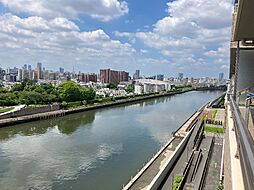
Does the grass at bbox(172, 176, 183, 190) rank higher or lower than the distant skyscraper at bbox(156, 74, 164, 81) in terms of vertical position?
lower

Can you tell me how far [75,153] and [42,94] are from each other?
431 inches

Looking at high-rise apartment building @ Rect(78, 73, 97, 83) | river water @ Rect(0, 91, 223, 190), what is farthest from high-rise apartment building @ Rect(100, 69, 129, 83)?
river water @ Rect(0, 91, 223, 190)

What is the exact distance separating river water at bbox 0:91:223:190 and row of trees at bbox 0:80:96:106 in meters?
4.07

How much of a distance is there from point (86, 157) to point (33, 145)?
2.41 meters

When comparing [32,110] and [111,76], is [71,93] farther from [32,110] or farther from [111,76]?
[111,76]

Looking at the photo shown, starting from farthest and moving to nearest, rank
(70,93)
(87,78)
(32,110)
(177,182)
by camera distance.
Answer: (87,78), (70,93), (32,110), (177,182)

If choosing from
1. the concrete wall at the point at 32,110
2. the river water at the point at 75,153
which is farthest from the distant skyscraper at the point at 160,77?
the river water at the point at 75,153

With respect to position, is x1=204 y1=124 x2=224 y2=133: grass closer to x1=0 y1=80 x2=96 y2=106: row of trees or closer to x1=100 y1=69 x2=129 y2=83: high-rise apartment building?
x1=0 y1=80 x2=96 y2=106: row of trees

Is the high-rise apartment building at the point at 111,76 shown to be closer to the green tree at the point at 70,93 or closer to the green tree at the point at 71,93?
the green tree at the point at 71,93

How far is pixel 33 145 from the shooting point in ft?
29.8

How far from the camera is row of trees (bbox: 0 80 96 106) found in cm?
1680

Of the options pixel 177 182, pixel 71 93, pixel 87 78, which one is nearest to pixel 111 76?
pixel 87 78

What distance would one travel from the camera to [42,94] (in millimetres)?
18109

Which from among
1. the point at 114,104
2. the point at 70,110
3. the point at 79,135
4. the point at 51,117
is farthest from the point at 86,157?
the point at 114,104
